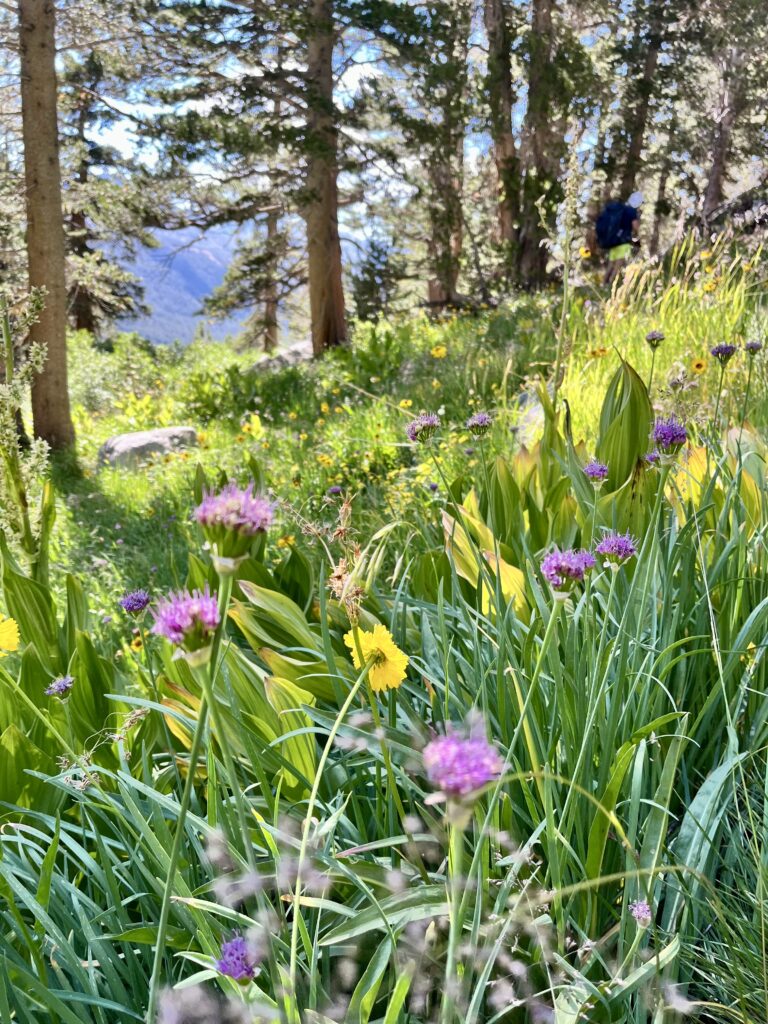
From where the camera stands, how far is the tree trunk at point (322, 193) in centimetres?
906

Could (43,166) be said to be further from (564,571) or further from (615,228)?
(564,571)

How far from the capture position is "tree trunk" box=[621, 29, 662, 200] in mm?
15992

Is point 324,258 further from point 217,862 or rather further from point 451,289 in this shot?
point 217,862

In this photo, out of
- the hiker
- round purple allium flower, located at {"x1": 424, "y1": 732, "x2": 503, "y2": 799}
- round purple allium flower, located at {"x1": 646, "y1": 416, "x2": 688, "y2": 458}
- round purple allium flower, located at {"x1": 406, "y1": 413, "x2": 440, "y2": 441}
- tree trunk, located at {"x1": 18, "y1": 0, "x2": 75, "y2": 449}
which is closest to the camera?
round purple allium flower, located at {"x1": 424, "y1": 732, "x2": 503, "y2": 799}

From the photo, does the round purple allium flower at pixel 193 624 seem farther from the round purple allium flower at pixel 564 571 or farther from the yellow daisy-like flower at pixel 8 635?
the yellow daisy-like flower at pixel 8 635

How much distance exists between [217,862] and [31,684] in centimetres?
73

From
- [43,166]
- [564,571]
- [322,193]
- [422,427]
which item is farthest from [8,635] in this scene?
[322,193]

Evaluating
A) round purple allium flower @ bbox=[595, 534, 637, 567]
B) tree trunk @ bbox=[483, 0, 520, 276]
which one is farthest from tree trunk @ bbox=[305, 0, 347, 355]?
round purple allium flower @ bbox=[595, 534, 637, 567]

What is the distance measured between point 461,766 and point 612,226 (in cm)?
1048

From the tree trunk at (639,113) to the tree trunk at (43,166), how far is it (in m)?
12.2

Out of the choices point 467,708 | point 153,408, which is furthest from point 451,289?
point 467,708

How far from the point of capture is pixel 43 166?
7160 millimetres

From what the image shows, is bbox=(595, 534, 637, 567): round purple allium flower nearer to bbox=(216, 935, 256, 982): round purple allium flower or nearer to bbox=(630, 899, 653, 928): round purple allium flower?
bbox=(630, 899, 653, 928): round purple allium flower

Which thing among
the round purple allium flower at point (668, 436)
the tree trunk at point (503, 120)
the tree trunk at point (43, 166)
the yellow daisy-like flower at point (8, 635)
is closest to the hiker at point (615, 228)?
the tree trunk at point (503, 120)
